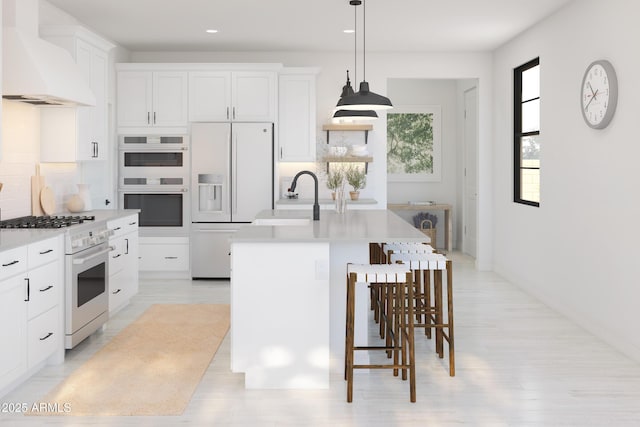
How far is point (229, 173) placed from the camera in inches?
281

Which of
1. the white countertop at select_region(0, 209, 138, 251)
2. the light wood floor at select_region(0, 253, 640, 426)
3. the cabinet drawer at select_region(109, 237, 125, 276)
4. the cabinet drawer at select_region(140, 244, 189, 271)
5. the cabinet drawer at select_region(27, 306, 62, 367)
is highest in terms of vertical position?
the white countertop at select_region(0, 209, 138, 251)

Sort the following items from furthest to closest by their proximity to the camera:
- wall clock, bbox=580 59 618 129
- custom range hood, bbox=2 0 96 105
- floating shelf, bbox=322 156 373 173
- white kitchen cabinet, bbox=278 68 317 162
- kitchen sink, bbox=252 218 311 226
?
floating shelf, bbox=322 156 373 173 → white kitchen cabinet, bbox=278 68 317 162 → kitchen sink, bbox=252 218 311 226 → wall clock, bbox=580 59 618 129 → custom range hood, bbox=2 0 96 105

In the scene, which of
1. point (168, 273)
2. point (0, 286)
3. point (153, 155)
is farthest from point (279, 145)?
point (0, 286)

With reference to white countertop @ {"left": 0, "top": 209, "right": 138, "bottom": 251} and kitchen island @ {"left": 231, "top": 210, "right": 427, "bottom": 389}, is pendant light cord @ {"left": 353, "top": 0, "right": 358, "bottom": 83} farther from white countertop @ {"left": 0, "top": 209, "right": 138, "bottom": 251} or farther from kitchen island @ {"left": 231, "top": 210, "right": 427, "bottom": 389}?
white countertop @ {"left": 0, "top": 209, "right": 138, "bottom": 251}

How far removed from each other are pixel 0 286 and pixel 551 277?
4.71m

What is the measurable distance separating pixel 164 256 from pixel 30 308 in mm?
3633

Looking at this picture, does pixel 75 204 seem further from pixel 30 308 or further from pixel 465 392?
pixel 465 392

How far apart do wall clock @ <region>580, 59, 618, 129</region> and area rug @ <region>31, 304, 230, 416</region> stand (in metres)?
3.39

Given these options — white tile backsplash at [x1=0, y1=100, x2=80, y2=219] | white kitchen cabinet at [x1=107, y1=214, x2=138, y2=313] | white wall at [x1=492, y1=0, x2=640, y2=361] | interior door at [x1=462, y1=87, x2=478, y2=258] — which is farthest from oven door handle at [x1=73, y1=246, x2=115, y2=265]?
interior door at [x1=462, y1=87, x2=478, y2=258]

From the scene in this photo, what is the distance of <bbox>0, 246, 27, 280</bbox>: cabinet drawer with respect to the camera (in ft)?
11.2

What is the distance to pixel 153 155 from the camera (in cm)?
729

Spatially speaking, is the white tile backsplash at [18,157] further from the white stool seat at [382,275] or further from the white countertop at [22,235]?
the white stool seat at [382,275]

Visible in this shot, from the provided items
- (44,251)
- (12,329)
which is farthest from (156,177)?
(12,329)

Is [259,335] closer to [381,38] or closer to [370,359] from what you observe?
[370,359]
